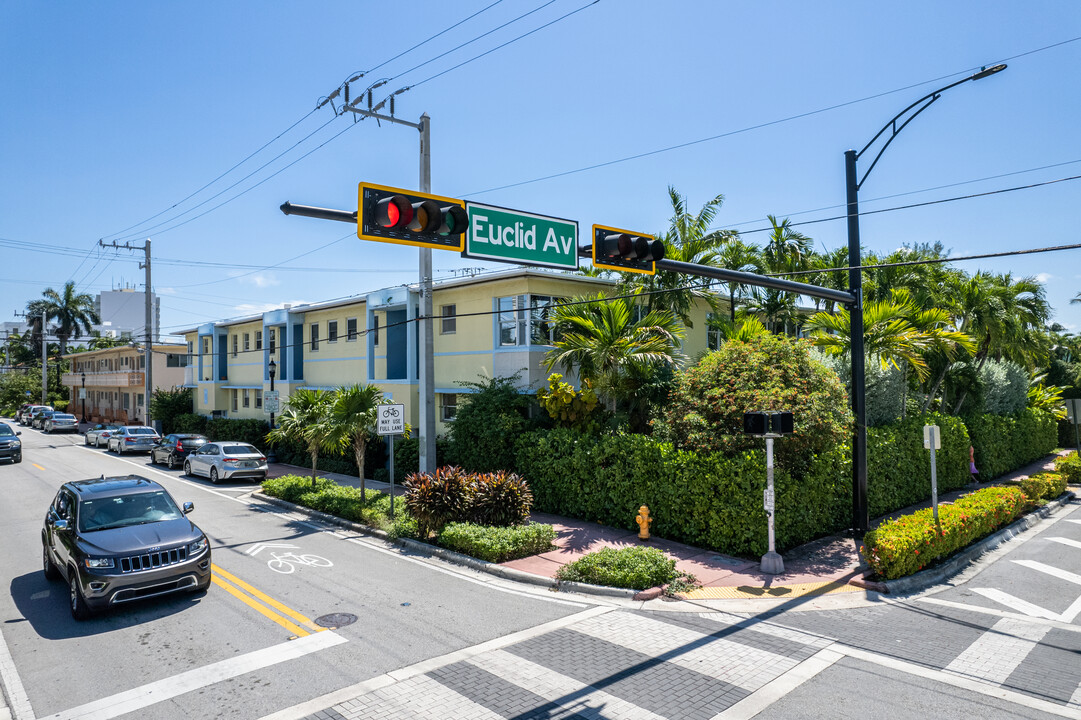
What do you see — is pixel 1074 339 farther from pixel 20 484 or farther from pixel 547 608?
pixel 20 484

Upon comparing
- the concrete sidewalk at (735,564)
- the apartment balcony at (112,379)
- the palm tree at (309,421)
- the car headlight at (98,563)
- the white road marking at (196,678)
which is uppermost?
the apartment balcony at (112,379)

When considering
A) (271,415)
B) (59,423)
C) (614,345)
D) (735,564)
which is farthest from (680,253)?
(59,423)

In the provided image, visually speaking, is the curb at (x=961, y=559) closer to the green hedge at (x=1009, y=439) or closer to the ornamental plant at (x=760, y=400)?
the ornamental plant at (x=760, y=400)

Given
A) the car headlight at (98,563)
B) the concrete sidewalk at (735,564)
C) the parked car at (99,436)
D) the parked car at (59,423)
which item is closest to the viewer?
the car headlight at (98,563)

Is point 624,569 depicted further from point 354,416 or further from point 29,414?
point 29,414

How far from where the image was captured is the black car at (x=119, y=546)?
8.98m

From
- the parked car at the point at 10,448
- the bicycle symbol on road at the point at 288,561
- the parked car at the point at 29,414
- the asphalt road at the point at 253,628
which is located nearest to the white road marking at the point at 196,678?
the asphalt road at the point at 253,628

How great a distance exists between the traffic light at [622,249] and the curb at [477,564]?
5151mm

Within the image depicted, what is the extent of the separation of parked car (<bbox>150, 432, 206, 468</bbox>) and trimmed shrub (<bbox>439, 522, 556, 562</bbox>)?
18.7m

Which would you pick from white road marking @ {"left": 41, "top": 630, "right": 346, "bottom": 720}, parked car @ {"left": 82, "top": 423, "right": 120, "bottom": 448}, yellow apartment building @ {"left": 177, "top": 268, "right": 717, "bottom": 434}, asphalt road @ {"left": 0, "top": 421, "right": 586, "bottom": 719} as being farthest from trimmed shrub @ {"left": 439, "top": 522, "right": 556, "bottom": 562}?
parked car @ {"left": 82, "top": 423, "right": 120, "bottom": 448}

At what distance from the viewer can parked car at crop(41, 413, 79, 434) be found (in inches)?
1864

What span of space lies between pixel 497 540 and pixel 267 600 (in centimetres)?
411

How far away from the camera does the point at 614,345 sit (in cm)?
1578

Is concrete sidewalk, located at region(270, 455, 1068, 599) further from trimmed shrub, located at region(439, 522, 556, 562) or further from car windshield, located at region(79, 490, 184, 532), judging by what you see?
car windshield, located at region(79, 490, 184, 532)
